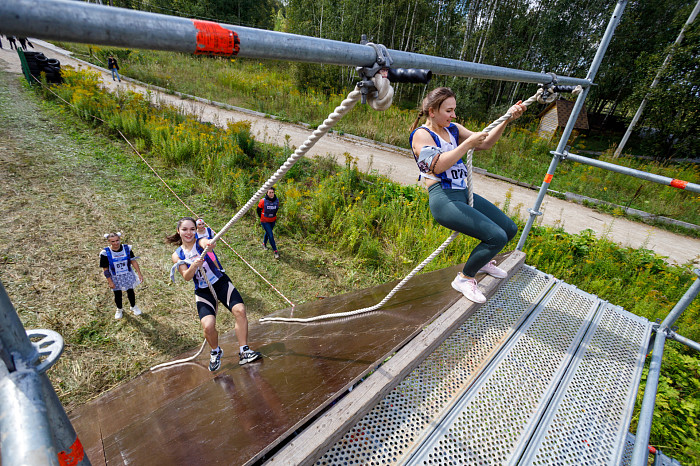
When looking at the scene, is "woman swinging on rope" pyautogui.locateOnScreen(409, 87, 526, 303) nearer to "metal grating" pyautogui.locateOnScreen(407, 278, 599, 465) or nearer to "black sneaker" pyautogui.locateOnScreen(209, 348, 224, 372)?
"metal grating" pyautogui.locateOnScreen(407, 278, 599, 465)

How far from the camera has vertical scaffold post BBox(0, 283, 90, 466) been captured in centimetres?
52

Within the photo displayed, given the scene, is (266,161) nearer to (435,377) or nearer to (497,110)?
(435,377)

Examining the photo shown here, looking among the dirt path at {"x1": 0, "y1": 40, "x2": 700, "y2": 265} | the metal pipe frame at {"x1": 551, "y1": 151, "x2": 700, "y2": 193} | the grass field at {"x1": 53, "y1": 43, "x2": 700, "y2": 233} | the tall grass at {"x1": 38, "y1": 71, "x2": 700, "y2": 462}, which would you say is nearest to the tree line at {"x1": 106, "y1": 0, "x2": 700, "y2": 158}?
the grass field at {"x1": 53, "y1": 43, "x2": 700, "y2": 233}

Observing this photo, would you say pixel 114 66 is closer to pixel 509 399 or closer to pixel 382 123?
pixel 382 123

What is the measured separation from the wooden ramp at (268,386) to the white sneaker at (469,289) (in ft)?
0.23

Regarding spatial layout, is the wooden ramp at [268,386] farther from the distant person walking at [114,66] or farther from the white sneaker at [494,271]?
A: the distant person walking at [114,66]

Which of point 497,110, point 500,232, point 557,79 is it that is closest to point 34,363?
point 500,232

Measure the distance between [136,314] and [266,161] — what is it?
17.3 ft

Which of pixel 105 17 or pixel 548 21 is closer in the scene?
pixel 105 17

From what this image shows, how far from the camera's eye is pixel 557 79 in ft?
7.36

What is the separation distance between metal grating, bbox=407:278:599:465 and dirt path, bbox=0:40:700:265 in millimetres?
4475

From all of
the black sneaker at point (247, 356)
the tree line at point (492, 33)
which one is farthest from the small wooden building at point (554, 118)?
the black sneaker at point (247, 356)

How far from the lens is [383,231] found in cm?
606

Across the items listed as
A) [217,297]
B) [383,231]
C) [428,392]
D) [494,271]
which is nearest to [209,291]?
[217,297]
